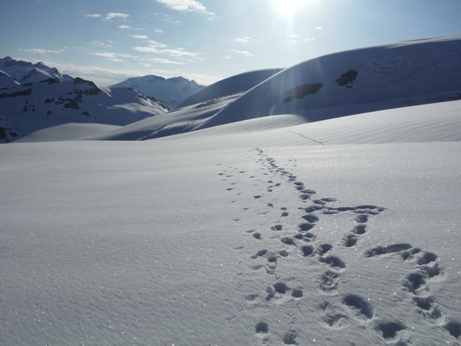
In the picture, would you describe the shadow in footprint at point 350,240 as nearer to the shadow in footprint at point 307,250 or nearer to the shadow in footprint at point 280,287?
the shadow in footprint at point 307,250

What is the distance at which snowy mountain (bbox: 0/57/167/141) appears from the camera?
86.3 m

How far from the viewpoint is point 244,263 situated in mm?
2301

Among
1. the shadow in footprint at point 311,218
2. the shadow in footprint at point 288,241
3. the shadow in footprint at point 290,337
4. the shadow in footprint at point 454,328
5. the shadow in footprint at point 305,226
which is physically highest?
the shadow in footprint at point 311,218

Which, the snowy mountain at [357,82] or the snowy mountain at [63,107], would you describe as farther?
the snowy mountain at [63,107]

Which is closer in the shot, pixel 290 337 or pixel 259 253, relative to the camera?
pixel 290 337

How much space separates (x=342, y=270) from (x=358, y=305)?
34cm

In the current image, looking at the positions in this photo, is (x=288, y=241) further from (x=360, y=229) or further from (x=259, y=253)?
(x=360, y=229)

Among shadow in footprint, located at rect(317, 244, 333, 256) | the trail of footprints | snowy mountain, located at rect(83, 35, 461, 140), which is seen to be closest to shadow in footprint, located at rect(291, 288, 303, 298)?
the trail of footprints

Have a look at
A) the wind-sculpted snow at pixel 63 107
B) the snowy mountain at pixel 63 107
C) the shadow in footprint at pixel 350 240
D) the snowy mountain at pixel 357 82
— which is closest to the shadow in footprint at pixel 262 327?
the shadow in footprint at pixel 350 240

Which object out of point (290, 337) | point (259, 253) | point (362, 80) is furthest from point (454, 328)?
point (362, 80)

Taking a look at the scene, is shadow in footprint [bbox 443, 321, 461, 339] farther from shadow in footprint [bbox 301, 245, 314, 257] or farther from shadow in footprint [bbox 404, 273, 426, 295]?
shadow in footprint [bbox 301, 245, 314, 257]

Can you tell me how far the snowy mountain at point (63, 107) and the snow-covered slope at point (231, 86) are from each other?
29514 mm

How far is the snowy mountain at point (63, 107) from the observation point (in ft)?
283

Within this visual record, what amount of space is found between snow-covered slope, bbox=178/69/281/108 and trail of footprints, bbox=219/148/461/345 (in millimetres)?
67982
